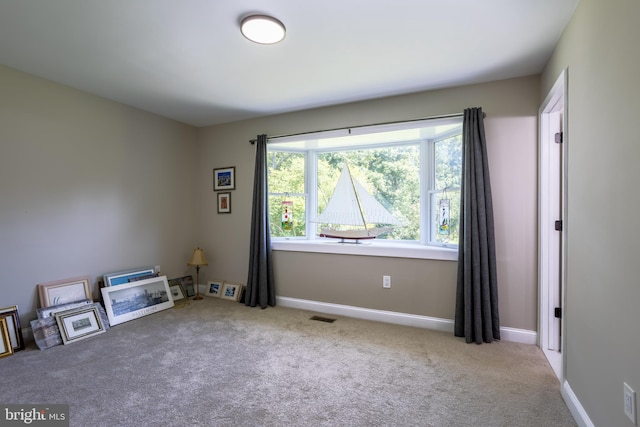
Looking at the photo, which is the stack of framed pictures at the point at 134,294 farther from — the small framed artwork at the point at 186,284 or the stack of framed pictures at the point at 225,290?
the stack of framed pictures at the point at 225,290

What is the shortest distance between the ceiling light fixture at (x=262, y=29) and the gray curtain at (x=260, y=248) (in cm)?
172

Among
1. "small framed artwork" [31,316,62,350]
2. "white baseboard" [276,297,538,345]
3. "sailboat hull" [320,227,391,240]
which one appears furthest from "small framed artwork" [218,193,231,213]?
"small framed artwork" [31,316,62,350]

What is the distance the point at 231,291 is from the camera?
3965 mm

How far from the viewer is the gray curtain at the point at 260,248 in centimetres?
364

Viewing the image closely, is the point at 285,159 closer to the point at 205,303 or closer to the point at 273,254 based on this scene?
A: the point at 273,254

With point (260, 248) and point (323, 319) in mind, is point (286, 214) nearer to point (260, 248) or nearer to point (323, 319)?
point (260, 248)

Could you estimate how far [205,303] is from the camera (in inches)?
150

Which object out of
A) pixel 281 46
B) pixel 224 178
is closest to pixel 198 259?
pixel 224 178

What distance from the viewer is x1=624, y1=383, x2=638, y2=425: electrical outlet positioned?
45.9 inches

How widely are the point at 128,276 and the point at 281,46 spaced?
9.56 ft

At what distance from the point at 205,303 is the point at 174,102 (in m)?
2.38

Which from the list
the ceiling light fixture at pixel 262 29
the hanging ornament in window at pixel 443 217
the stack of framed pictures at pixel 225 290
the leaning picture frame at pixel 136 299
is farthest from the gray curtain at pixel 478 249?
the leaning picture frame at pixel 136 299

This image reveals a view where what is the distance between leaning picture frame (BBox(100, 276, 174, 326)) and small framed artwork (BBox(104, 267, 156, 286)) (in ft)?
A: 0.24

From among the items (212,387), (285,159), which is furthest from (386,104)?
(212,387)
